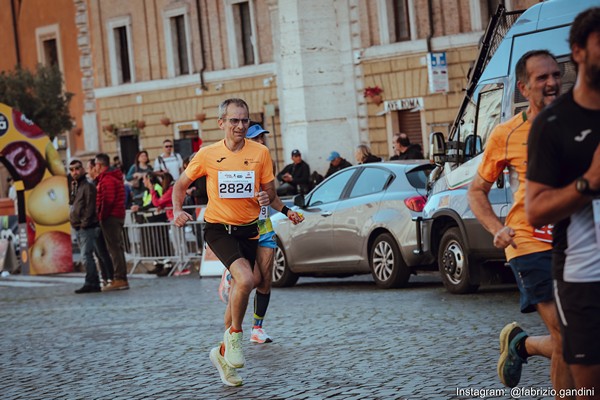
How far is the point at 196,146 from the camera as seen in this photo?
4425cm

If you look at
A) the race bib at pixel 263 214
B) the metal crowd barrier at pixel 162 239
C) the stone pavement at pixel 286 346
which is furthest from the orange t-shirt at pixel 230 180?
the metal crowd barrier at pixel 162 239

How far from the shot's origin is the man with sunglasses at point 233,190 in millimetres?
10297

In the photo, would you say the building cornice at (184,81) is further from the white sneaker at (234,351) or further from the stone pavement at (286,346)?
the white sneaker at (234,351)

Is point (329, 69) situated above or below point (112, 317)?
above

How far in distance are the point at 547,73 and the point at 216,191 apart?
4.10 m

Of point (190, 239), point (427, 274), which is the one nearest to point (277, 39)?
point (190, 239)

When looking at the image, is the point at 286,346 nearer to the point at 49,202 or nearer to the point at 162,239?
the point at 162,239

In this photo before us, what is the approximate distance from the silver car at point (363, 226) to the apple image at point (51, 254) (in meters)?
9.11

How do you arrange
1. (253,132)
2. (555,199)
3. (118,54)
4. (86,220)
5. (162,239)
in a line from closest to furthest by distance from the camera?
(555,199) < (253,132) < (86,220) < (162,239) < (118,54)

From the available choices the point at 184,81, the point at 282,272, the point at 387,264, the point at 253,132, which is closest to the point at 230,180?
the point at 253,132

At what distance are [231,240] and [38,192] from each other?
1679 centimetres

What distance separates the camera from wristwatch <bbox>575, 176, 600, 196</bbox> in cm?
494

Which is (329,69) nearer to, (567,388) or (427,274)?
(427,274)

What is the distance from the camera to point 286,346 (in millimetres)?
11594
